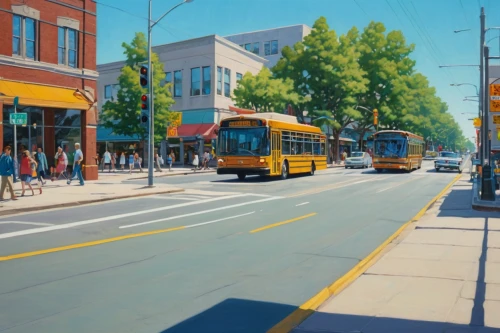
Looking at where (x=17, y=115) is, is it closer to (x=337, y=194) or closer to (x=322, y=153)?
(x=337, y=194)

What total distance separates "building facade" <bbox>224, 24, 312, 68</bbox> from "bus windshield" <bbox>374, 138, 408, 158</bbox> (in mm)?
35828

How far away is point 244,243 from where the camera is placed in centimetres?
969

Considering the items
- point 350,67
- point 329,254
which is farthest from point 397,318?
point 350,67

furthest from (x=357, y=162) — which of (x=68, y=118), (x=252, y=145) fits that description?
(x=68, y=118)

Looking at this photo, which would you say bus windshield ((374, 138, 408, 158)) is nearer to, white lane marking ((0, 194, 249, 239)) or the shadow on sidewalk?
white lane marking ((0, 194, 249, 239))

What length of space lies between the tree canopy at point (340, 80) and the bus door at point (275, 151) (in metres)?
21.8

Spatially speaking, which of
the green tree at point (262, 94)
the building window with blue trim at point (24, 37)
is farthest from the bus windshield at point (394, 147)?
the building window with blue trim at point (24, 37)

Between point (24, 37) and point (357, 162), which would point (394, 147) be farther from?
point (24, 37)

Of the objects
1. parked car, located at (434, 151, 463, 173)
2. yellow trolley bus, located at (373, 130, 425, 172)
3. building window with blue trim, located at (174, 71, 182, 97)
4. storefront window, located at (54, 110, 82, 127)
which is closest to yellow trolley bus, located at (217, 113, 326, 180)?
storefront window, located at (54, 110, 82, 127)

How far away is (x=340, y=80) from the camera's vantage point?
5309 cm

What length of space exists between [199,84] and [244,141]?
85.8 ft

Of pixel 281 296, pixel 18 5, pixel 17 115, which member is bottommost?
pixel 281 296

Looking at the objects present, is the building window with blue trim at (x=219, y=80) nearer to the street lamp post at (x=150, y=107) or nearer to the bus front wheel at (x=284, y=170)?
the bus front wheel at (x=284, y=170)

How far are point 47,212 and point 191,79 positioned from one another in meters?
38.1
